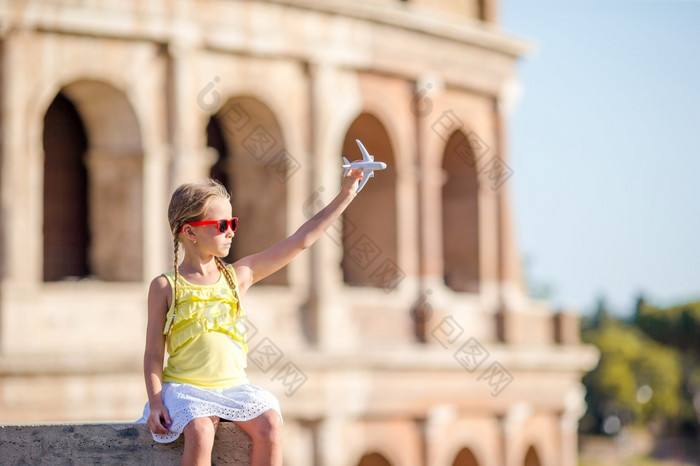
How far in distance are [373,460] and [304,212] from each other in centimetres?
347

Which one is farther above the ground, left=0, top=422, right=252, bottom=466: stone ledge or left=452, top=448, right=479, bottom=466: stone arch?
left=0, top=422, right=252, bottom=466: stone ledge

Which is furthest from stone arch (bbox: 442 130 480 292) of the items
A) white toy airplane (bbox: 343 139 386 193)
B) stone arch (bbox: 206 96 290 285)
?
white toy airplane (bbox: 343 139 386 193)

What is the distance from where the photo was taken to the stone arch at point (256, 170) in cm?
1719

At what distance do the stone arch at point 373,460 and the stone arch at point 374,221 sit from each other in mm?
2044

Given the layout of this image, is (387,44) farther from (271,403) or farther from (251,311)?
(271,403)

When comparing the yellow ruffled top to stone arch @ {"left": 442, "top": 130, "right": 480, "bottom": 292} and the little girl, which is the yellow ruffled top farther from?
stone arch @ {"left": 442, "top": 130, "right": 480, "bottom": 292}

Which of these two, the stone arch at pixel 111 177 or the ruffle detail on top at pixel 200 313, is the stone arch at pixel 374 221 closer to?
the stone arch at pixel 111 177

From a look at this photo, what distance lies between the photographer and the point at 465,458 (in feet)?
64.4

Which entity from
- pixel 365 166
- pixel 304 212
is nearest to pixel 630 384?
pixel 304 212

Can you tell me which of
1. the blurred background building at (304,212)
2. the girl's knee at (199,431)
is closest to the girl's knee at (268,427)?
the girl's knee at (199,431)

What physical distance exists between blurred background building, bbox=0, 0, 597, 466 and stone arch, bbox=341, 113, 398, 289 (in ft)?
0.10

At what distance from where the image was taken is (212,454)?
5.98 meters

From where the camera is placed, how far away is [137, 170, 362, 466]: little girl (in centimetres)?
584

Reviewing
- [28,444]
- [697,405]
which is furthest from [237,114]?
[697,405]
